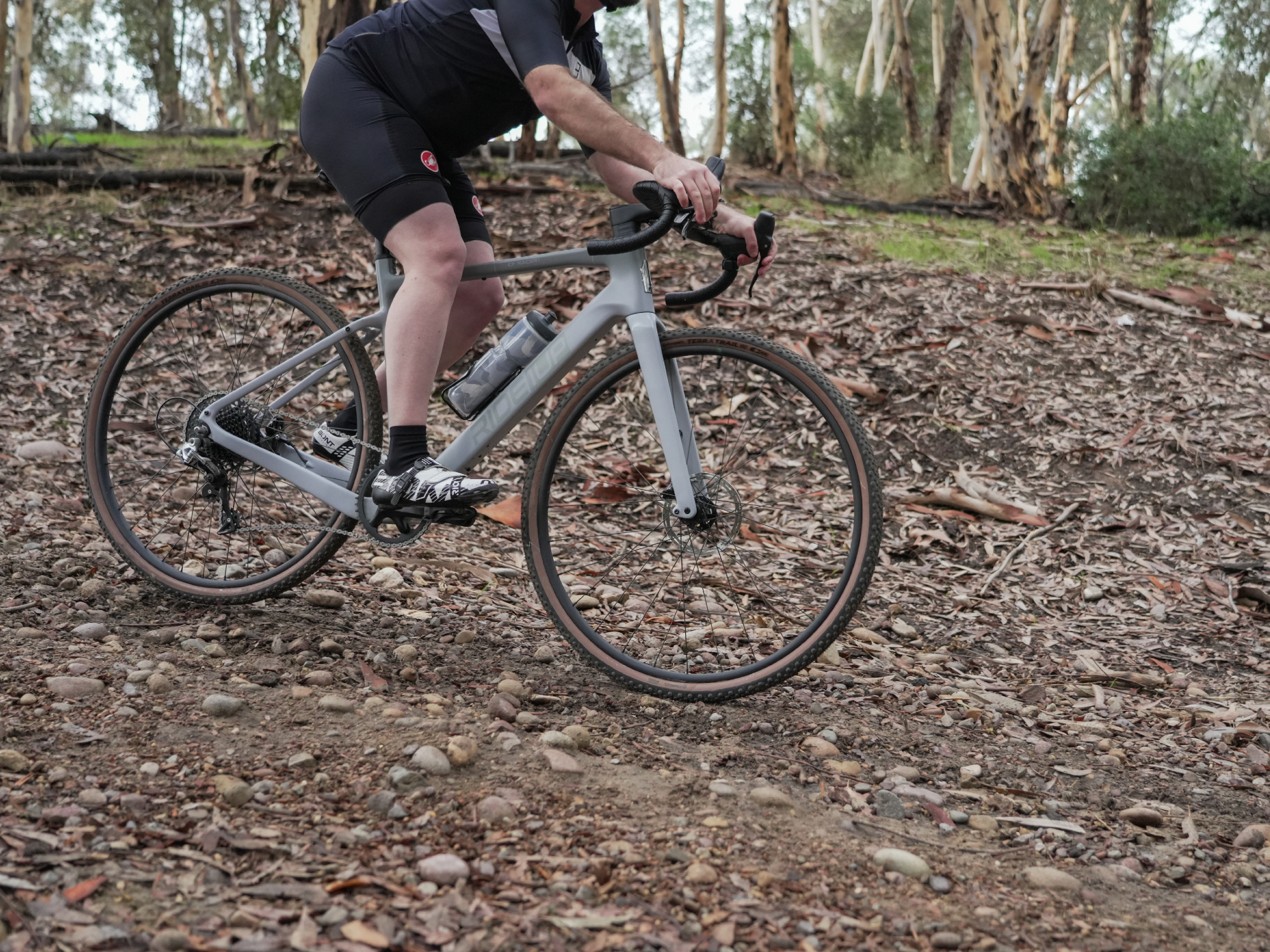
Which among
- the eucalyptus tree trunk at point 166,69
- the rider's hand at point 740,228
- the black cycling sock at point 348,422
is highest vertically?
the eucalyptus tree trunk at point 166,69

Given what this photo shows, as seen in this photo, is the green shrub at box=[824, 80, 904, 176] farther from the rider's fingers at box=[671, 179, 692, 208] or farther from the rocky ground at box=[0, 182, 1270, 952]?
the rider's fingers at box=[671, 179, 692, 208]

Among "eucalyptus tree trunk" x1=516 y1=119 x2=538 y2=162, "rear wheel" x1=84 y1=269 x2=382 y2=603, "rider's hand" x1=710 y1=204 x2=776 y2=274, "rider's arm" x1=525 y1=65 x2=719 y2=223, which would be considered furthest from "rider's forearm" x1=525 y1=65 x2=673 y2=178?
"eucalyptus tree trunk" x1=516 y1=119 x2=538 y2=162

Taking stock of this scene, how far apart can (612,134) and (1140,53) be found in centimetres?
1437

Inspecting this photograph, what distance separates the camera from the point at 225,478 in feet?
10.7

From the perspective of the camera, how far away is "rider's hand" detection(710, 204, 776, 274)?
263cm

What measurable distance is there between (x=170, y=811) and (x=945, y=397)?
4462 millimetres

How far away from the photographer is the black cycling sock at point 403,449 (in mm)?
2805

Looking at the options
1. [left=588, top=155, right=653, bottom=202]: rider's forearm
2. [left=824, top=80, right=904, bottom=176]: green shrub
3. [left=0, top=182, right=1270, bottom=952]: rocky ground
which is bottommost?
[left=0, top=182, right=1270, bottom=952]: rocky ground

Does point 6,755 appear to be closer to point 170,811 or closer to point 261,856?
point 170,811

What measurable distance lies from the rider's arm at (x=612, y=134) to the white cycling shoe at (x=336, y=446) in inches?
45.8

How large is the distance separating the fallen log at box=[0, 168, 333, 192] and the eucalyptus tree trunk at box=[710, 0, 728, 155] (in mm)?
8373

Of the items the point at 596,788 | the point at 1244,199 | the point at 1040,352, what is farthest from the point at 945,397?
the point at 1244,199

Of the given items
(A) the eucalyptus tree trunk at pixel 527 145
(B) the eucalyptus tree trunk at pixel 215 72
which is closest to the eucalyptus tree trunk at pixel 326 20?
(A) the eucalyptus tree trunk at pixel 527 145

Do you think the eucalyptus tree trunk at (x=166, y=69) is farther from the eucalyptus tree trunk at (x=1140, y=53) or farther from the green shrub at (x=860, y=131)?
the eucalyptus tree trunk at (x=1140, y=53)
